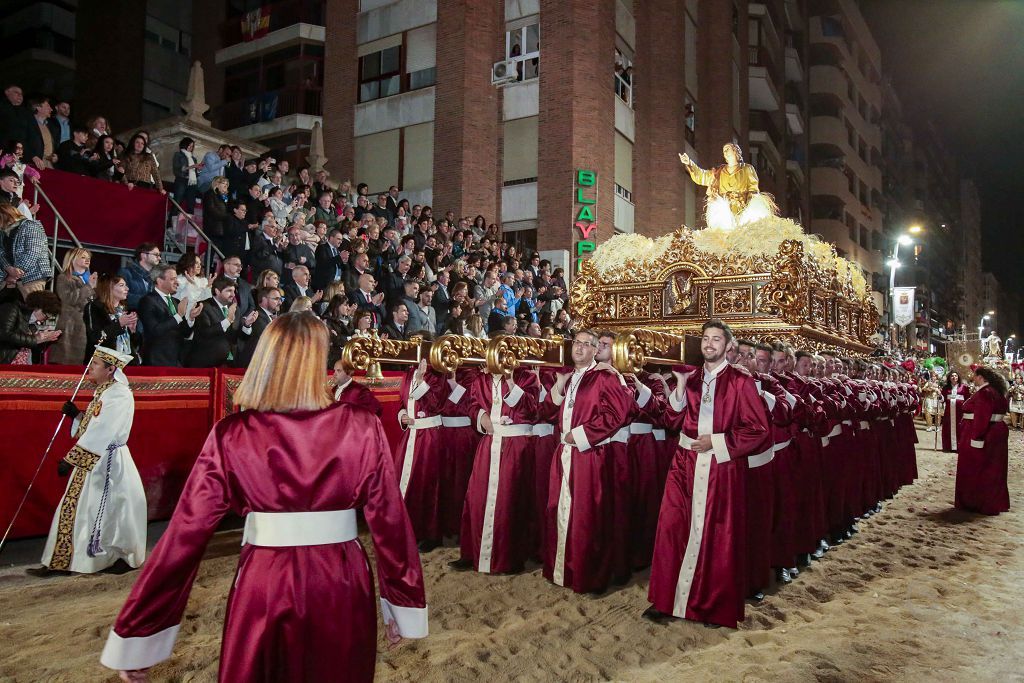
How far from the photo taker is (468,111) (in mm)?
18891

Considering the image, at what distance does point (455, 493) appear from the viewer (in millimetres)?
6551

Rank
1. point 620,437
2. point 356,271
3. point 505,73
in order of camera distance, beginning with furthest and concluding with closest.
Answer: point 505,73 → point 356,271 → point 620,437

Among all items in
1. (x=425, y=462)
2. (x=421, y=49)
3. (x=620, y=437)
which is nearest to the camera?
(x=620, y=437)

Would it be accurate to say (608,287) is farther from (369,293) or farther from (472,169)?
(472,169)

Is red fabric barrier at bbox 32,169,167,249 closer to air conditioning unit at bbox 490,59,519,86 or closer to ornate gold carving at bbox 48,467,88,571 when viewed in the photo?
ornate gold carving at bbox 48,467,88,571

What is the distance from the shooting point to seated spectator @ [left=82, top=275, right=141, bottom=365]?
6.37 meters

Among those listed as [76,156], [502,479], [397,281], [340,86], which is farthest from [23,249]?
[340,86]

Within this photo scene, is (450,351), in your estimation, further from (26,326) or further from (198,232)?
(198,232)

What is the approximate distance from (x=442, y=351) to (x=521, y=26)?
17.8 m

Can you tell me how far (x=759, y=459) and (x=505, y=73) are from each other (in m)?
16.3

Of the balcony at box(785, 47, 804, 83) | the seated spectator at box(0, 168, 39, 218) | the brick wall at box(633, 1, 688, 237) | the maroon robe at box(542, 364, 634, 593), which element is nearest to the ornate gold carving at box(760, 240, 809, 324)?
the maroon robe at box(542, 364, 634, 593)

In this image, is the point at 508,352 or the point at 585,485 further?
the point at 585,485

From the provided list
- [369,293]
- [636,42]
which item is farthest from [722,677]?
[636,42]

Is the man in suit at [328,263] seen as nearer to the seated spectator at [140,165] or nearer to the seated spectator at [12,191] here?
the seated spectator at [140,165]
